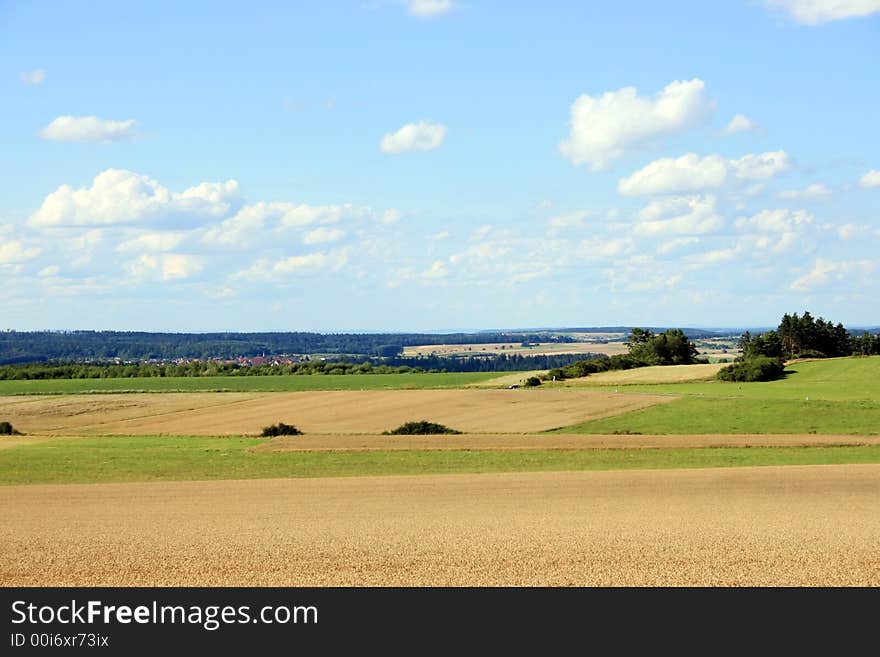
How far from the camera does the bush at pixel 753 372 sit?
319ft

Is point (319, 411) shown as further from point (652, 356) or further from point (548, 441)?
point (652, 356)

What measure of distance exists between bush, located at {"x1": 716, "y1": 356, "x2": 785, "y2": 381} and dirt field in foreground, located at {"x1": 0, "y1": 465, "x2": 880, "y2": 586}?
67696mm

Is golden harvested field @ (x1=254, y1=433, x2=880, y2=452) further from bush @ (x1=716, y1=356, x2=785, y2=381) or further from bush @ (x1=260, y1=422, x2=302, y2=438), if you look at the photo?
bush @ (x1=716, y1=356, x2=785, y2=381)

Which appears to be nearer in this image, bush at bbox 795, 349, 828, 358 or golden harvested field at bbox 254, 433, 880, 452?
golden harvested field at bbox 254, 433, 880, 452

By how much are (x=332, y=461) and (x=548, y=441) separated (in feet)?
43.7

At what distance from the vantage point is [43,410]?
81.9 metres

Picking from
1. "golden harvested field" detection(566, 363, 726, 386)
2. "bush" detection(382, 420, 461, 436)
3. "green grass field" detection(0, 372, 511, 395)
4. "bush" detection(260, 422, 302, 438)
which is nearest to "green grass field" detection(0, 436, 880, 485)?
"bush" detection(260, 422, 302, 438)

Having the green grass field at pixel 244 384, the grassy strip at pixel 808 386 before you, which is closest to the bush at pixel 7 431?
the green grass field at pixel 244 384

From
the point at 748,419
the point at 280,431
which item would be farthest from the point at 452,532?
the point at 748,419

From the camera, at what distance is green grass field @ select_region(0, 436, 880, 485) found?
36281 millimetres

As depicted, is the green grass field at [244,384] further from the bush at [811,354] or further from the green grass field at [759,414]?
the bush at [811,354]

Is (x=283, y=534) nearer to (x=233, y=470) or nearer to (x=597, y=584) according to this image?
(x=597, y=584)
